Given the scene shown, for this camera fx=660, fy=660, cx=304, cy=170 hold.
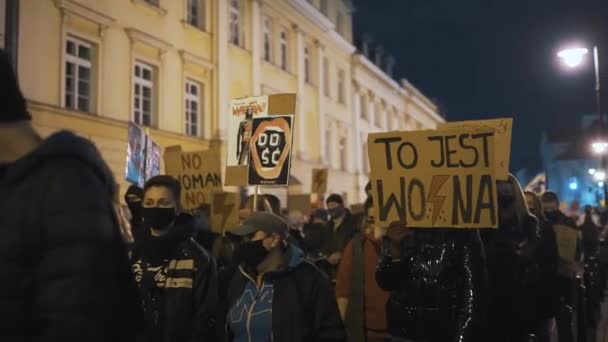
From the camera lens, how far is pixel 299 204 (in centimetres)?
1623

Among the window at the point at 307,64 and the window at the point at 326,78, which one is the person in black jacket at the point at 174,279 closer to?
the window at the point at 307,64

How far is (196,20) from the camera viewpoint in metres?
22.4

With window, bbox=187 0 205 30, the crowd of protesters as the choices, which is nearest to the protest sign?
the crowd of protesters

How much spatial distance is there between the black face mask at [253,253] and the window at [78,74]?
1372 cm

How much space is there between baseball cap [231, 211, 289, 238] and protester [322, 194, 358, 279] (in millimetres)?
4385

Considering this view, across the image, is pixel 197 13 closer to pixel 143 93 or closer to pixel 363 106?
pixel 143 93

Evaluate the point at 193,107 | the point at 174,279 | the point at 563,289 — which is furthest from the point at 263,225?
the point at 193,107

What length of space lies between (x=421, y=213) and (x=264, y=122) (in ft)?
11.3

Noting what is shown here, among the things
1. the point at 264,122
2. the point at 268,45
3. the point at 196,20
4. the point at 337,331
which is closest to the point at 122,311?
the point at 337,331

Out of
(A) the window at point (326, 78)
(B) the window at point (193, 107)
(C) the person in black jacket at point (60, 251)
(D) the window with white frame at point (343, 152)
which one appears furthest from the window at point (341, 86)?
(C) the person in black jacket at point (60, 251)

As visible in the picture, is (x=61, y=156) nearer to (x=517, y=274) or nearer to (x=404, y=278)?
(x=404, y=278)

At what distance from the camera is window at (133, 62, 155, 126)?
19.2 metres

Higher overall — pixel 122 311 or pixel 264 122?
pixel 264 122

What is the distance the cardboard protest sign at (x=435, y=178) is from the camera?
4703mm
